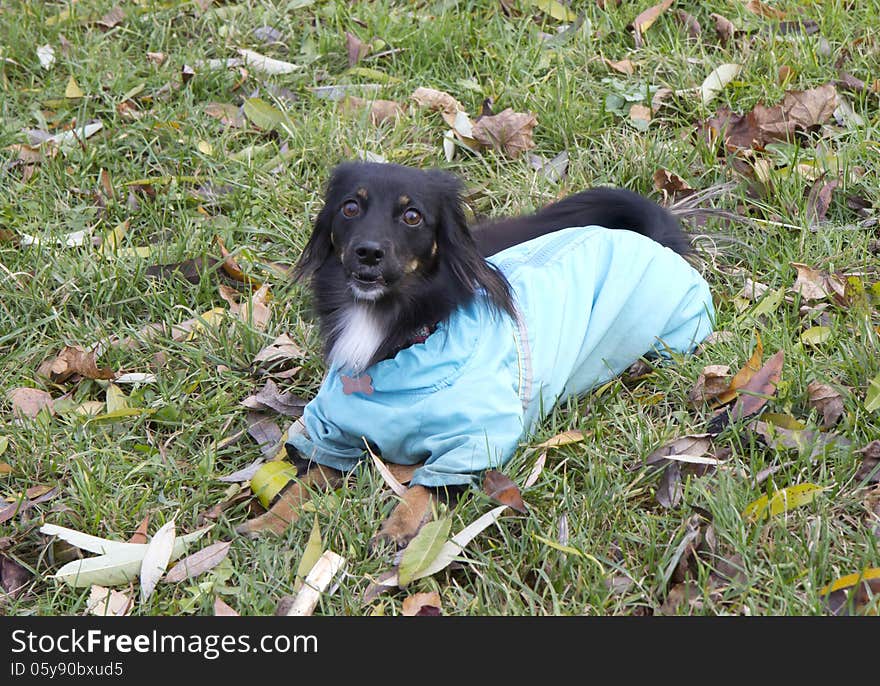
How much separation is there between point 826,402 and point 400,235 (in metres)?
1.18

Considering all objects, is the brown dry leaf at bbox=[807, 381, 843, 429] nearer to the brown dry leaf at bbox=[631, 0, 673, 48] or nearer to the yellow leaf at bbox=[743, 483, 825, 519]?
the yellow leaf at bbox=[743, 483, 825, 519]

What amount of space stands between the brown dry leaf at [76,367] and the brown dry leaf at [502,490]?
1315mm

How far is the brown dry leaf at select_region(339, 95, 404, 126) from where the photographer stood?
411 cm

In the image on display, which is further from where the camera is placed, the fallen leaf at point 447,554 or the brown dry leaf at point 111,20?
the brown dry leaf at point 111,20

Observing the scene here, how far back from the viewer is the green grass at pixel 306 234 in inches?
91.1

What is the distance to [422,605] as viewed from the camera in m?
2.25

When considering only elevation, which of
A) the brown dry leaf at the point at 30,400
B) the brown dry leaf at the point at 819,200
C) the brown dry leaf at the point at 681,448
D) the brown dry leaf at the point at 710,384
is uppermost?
the brown dry leaf at the point at 819,200

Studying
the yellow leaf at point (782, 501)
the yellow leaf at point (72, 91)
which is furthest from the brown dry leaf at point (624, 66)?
the yellow leaf at point (782, 501)

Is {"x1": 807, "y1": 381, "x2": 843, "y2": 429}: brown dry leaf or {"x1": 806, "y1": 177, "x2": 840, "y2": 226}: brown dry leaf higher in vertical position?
{"x1": 806, "y1": 177, "x2": 840, "y2": 226}: brown dry leaf

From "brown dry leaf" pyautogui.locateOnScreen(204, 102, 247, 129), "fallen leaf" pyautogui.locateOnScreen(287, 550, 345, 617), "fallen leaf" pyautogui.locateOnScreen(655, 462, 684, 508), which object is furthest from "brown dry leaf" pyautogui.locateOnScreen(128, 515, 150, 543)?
"brown dry leaf" pyautogui.locateOnScreen(204, 102, 247, 129)

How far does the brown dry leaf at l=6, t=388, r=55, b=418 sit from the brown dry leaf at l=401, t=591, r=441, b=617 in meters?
1.33

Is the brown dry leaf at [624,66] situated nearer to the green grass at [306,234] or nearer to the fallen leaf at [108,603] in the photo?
the green grass at [306,234]

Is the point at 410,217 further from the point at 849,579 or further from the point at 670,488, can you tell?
the point at 849,579

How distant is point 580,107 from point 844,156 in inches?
38.9
